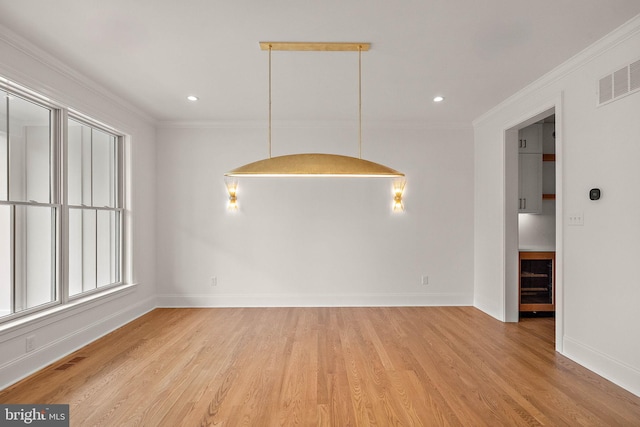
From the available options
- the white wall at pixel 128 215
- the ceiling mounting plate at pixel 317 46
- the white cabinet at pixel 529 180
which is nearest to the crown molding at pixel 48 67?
the white wall at pixel 128 215

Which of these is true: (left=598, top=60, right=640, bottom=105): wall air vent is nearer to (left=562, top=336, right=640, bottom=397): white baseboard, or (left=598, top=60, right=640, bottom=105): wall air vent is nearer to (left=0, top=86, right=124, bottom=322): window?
(left=562, top=336, right=640, bottom=397): white baseboard

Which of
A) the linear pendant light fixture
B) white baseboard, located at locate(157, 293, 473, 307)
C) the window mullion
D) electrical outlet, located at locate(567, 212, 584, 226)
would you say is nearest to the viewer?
the linear pendant light fixture

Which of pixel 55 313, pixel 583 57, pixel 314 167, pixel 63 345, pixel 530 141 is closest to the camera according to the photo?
pixel 314 167

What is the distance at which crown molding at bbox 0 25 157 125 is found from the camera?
8.69 feet

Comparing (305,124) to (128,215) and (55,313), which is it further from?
(55,313)

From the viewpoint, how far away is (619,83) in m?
2.70

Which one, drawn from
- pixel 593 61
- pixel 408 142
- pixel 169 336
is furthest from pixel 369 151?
pixel 169 336

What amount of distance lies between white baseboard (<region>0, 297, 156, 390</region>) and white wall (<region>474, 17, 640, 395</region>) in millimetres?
4936

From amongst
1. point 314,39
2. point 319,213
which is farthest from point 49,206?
point 319,213

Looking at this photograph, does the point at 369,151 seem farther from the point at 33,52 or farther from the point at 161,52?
the point at 33,52

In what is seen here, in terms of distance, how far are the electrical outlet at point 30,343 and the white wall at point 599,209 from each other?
195 inches

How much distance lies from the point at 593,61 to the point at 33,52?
4.95m

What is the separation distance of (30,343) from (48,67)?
251 cm

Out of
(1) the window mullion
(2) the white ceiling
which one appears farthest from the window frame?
(2) the white ceiling
